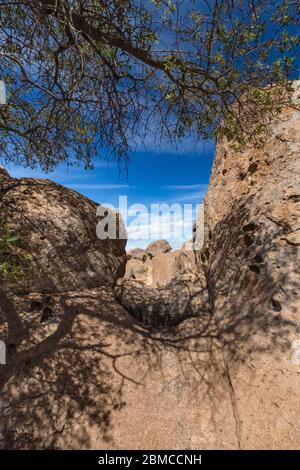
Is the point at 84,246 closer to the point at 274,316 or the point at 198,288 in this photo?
the point at 198,288

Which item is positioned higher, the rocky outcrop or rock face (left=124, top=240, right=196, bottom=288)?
the rocky outcrop

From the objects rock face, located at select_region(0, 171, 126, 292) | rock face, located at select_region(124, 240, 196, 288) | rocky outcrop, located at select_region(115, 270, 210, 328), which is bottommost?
rock face, located at select_region(124, 240, 196, 288)

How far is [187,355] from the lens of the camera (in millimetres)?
5406


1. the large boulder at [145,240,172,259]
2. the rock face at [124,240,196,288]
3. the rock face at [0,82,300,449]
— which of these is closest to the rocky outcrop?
the rock face at [0,82,300,449]

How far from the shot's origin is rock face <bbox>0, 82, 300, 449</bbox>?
426cm

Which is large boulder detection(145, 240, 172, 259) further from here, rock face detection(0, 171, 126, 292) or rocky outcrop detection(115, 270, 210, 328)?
rocky outcrop detection(115, 270, 210, 328)

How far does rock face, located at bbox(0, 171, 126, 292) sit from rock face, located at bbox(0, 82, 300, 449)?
47 centimetres

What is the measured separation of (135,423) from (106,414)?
49 centimetres

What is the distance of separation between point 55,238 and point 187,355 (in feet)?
14.2

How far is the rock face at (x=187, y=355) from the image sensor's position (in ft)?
14.0

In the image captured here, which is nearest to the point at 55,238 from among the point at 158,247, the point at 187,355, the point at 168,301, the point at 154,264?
the point at 168,301

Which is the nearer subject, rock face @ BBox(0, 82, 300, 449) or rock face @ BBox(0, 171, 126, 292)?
rock face @ BBox(0, 82, 300, 449)

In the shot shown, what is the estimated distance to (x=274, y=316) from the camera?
488cm
